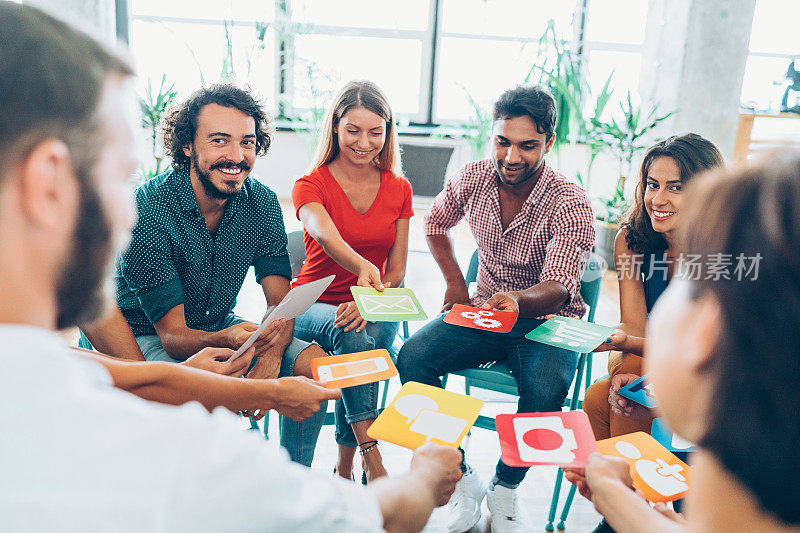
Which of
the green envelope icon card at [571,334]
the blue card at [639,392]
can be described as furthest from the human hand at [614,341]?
the blue card at [639,392]

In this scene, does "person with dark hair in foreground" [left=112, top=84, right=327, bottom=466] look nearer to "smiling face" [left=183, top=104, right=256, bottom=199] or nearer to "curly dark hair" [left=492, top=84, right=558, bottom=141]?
"smiling face" [left=183, top=104, right=256, bottom=199]

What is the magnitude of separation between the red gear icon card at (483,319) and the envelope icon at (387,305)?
124 millimetres

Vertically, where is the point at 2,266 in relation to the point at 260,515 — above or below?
above

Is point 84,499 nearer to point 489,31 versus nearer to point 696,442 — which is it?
point 696,442

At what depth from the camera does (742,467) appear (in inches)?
24.7

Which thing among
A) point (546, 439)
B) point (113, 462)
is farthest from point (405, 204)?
point (113, 462)

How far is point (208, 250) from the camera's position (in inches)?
73.0

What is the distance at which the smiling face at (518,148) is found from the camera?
2143 mm

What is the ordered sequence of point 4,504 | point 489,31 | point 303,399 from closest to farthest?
point 4,504, point 303,399, point 489,31

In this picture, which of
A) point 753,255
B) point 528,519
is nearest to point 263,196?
point 528,519

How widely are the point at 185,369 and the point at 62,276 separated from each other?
0.67m

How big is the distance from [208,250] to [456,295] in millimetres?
937

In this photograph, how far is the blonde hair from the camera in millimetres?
2260

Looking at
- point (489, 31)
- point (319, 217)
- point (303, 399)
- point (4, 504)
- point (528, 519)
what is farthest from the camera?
point (489, 31)
